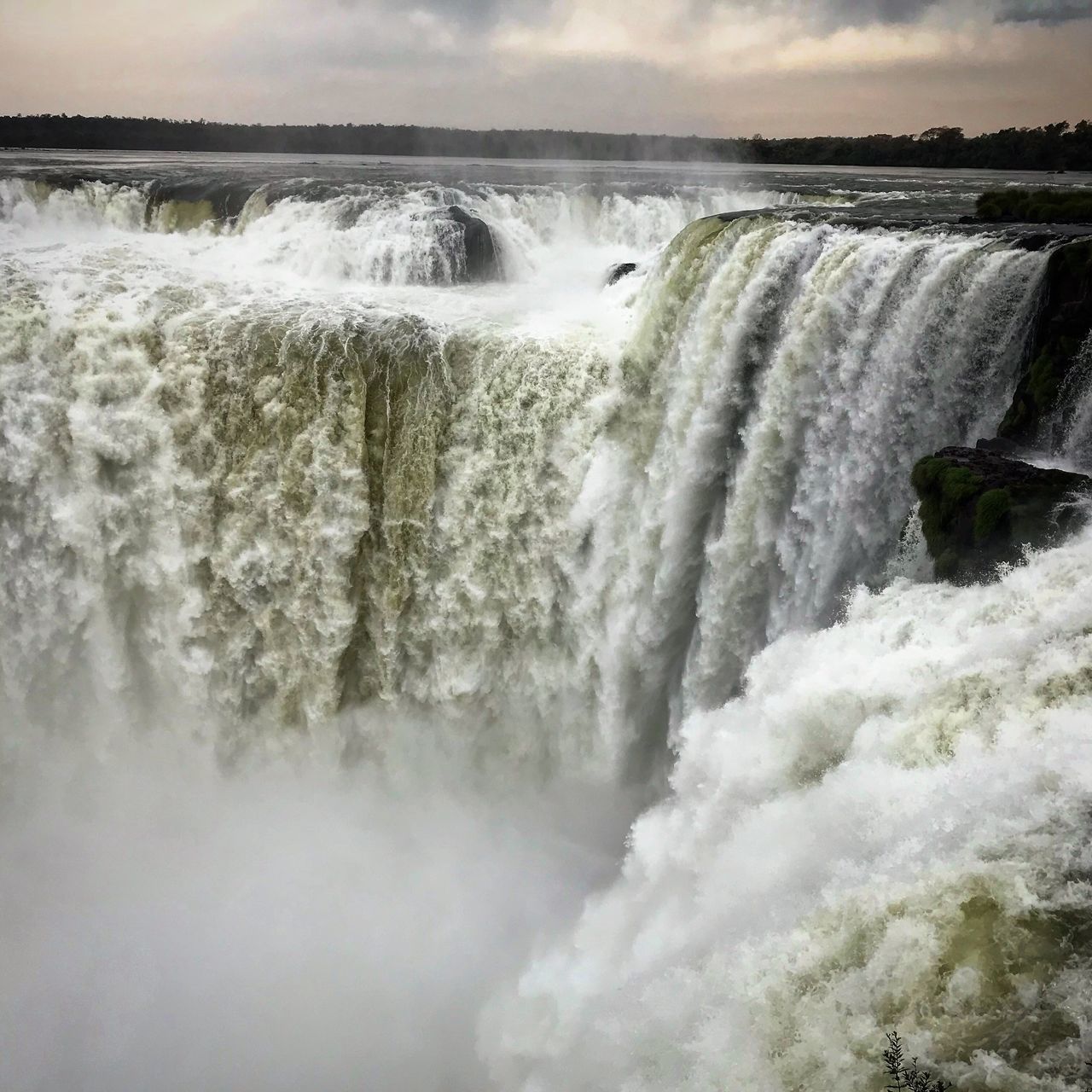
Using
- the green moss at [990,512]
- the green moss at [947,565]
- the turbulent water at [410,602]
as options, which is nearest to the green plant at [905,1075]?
the turbulent water at [410,602]

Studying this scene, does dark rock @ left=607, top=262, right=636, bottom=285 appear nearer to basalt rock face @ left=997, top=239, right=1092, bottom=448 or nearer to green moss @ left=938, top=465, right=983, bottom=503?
basalt rock face @ left=997, top=239, right=1092, bottom=448

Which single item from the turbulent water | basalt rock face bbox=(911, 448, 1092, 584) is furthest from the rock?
basalt rock face bbox=(911, 448, 1092, 584)

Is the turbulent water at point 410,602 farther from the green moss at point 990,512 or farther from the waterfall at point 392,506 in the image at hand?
the green moss at point 990,512

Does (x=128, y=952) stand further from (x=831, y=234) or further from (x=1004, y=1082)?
(x=831, y=234)

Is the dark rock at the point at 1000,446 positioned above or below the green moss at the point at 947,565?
above

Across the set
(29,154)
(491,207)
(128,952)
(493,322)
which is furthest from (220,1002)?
(29,154)

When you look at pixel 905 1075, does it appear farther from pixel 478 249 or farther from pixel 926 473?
pixel 478 249

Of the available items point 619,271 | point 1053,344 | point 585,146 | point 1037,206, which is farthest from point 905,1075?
point 585,146
